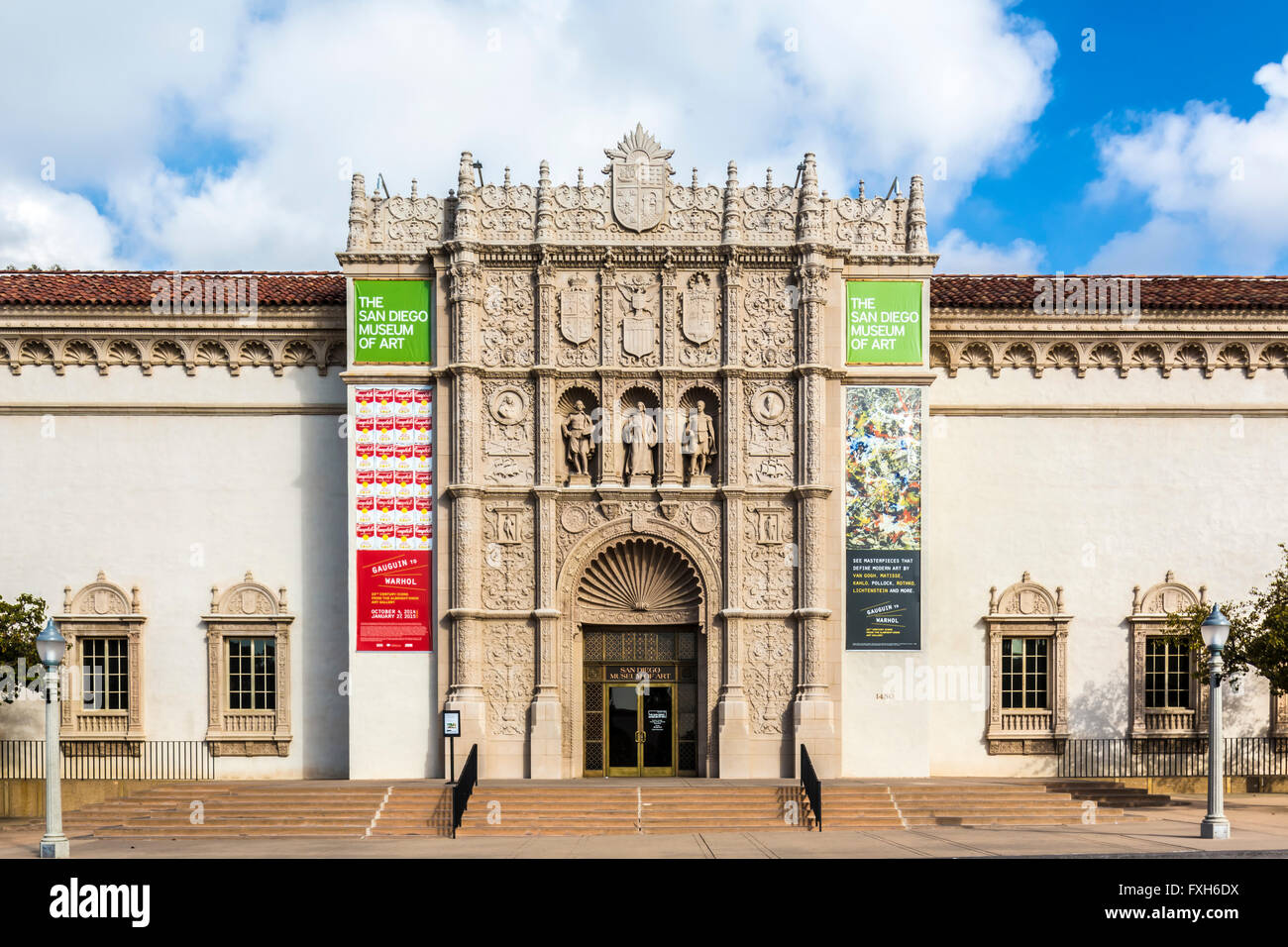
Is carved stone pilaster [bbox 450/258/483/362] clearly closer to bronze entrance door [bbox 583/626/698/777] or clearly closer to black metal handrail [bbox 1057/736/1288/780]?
bronze entrance door [bbox 583/626/698/777]

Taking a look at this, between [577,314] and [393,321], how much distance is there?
374 cm

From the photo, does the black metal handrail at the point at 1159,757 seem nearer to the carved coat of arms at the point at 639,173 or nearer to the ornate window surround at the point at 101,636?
the carved coat of arms at the point at 639,173

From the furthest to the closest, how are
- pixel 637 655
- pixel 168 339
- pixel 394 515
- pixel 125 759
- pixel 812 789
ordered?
pixel 168 339
pixel 125 759
pixel 637 655
pixel 394 515
pixel 812 789

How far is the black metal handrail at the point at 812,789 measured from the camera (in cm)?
2053

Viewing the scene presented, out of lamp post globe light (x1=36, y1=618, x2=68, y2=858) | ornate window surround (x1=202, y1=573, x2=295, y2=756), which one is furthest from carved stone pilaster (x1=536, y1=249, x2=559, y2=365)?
lamp post globe light (x1=36, y1=618, x2=68, y2=858)

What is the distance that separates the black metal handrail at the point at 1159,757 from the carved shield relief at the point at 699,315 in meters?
11.5

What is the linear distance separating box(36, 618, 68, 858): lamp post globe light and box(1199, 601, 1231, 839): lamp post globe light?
1720 cm

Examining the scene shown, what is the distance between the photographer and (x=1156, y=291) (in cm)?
2711

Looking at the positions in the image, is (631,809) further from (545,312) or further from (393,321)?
(393,321)

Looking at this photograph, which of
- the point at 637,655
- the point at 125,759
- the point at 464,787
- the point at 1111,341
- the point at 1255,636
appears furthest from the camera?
the point at 1111,341

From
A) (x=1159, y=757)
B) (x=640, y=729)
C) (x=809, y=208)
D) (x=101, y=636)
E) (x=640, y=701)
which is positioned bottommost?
(x=1159, y=757)

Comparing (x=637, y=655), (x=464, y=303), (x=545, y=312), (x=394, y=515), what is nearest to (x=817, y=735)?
(x=637, y=655)

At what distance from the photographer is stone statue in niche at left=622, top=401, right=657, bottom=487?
24.5 m
